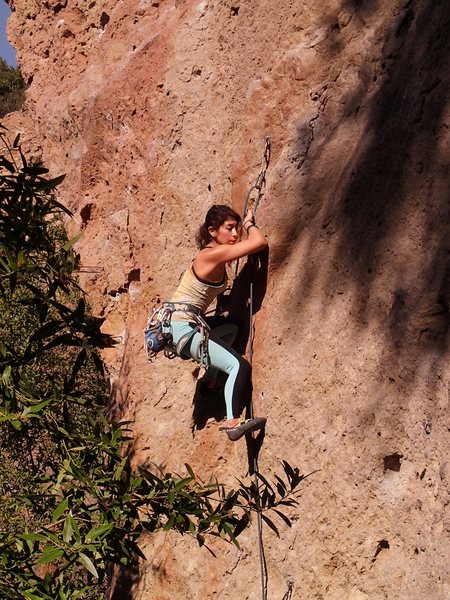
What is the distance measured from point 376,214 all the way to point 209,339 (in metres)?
1.32

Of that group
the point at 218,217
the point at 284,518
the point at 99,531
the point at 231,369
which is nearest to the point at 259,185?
the point at 218,217

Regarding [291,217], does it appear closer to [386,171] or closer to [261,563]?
[386,171]

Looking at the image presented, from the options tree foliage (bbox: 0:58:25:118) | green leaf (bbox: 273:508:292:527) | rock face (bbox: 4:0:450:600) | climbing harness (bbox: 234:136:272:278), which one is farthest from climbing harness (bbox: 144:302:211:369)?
tree foliage (bbox: 0:58:25:118)

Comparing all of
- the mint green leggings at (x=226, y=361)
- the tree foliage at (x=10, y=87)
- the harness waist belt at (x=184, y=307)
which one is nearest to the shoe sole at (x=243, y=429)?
the mint green leggings at (x=226, y=361)

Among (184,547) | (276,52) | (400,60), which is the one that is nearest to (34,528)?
(184,547)

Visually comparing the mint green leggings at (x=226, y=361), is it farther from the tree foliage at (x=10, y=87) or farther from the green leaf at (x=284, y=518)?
the tree foliage at (x=10, y=87)

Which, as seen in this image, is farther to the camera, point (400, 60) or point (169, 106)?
point (169, 106)

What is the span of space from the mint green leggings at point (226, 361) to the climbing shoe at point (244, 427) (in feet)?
0.53

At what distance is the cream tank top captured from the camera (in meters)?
4.82

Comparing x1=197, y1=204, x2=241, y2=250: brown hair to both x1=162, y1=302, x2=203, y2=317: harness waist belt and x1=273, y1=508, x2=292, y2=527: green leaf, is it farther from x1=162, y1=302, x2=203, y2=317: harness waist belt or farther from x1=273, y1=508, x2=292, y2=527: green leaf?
x1=273, y1=508, x2=292, y2=527: green leaf

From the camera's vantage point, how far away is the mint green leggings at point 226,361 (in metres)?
4.56

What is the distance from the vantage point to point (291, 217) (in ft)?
14.9

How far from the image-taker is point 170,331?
4.77 m

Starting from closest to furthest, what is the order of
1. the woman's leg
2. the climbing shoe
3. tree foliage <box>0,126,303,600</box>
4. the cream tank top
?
tree foliage <box>0,126,303,600</box> → the climbing shoe → the woman's leg → the cream tank top
